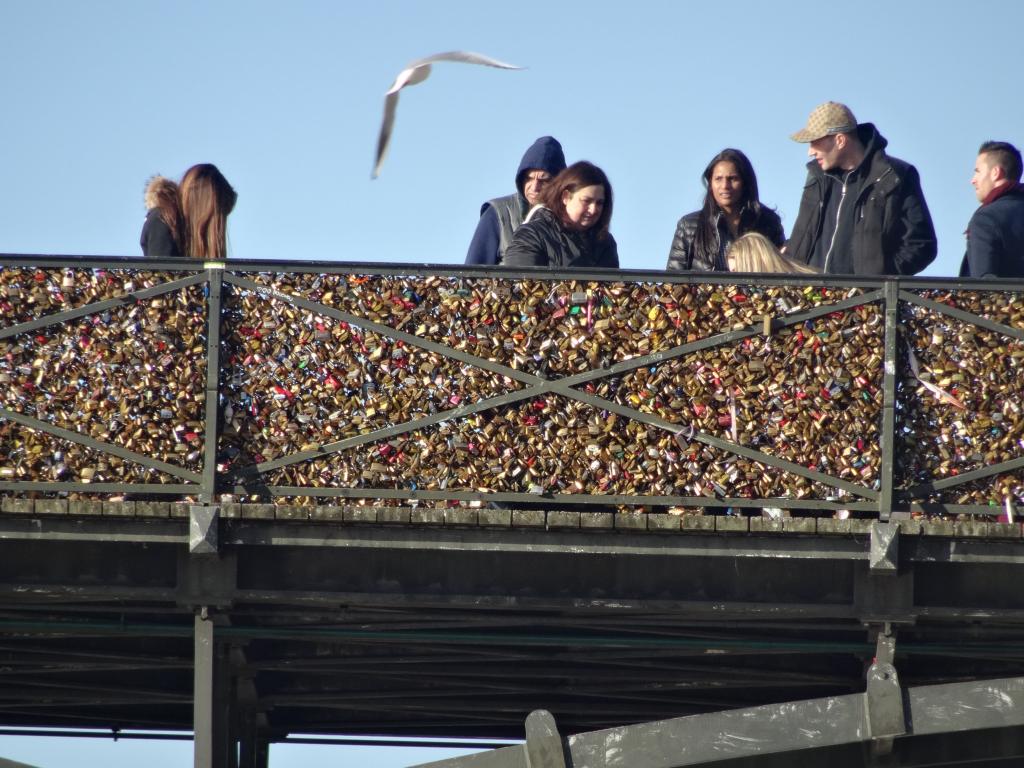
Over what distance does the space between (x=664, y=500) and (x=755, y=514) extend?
606mm

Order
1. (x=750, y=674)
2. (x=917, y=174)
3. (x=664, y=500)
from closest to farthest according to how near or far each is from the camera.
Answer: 1. (x=664, y=500)
2. (x=917, y=174)
3. (x=750, y=674)

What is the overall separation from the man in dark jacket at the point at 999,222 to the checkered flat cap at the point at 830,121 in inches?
35.3

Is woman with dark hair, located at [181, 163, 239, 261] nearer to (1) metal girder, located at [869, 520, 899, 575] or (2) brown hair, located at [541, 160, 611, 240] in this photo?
(2) brown hair, located at [541, 160, 611, 240]

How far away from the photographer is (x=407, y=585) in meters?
10.9

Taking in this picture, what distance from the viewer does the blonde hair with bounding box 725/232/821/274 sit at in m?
11.1

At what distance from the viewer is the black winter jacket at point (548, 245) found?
1137 cm

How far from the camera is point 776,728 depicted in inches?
389

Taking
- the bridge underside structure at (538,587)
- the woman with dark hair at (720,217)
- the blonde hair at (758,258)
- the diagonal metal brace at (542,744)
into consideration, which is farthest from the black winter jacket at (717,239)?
the diagonal metal brace at (542,744)

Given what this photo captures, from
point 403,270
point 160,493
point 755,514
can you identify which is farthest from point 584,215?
point 160,493

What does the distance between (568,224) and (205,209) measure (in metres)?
2.18

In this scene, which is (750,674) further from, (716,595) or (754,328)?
(754,328)

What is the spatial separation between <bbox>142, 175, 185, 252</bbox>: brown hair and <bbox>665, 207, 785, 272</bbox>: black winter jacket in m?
2.99

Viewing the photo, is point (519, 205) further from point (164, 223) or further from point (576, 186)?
point (164, 223)

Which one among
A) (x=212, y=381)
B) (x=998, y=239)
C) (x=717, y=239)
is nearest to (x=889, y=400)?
(x=998, y=239)
